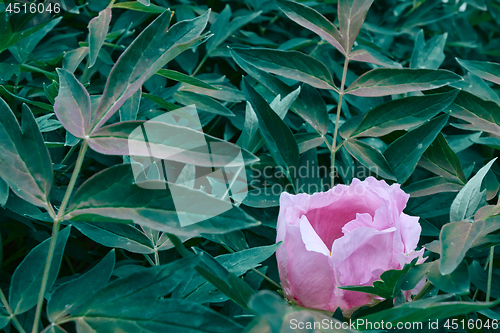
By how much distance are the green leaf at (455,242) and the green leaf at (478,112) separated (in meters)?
0.21

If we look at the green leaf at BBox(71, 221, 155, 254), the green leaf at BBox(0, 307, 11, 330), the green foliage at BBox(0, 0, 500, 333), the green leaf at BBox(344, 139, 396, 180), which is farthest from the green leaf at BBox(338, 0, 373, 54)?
the green leaf at BBox(0, 307, 11, 330)

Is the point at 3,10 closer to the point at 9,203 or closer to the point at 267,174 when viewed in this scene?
the point at 9,203

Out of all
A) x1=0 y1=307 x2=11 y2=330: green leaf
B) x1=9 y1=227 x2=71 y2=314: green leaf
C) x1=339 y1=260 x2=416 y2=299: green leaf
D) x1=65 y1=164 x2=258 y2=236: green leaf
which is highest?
x1=65 y1=164 x2=258 y2=236: green leaf

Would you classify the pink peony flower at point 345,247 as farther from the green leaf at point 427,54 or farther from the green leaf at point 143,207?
the green leaf at point 427,54

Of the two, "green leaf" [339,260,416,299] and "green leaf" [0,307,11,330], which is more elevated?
"green leaf" [339,260,416,299]

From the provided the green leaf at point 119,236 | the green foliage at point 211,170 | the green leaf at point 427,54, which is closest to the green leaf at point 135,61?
the green foliage at point 211,170

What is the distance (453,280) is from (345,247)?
0.08 metres

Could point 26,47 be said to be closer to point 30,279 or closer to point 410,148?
point 30,279

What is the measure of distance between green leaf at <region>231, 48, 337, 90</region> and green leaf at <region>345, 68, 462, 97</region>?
0.05m

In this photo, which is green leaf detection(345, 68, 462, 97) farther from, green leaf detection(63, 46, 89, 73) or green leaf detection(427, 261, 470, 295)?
green leaf detection(63, 46, 89, 73)

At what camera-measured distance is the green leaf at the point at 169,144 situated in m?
0.31

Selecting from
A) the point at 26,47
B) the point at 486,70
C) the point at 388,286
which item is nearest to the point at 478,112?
the point at 486,70

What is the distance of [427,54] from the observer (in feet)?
2.21

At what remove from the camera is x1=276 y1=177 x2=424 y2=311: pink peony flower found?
0.35m
